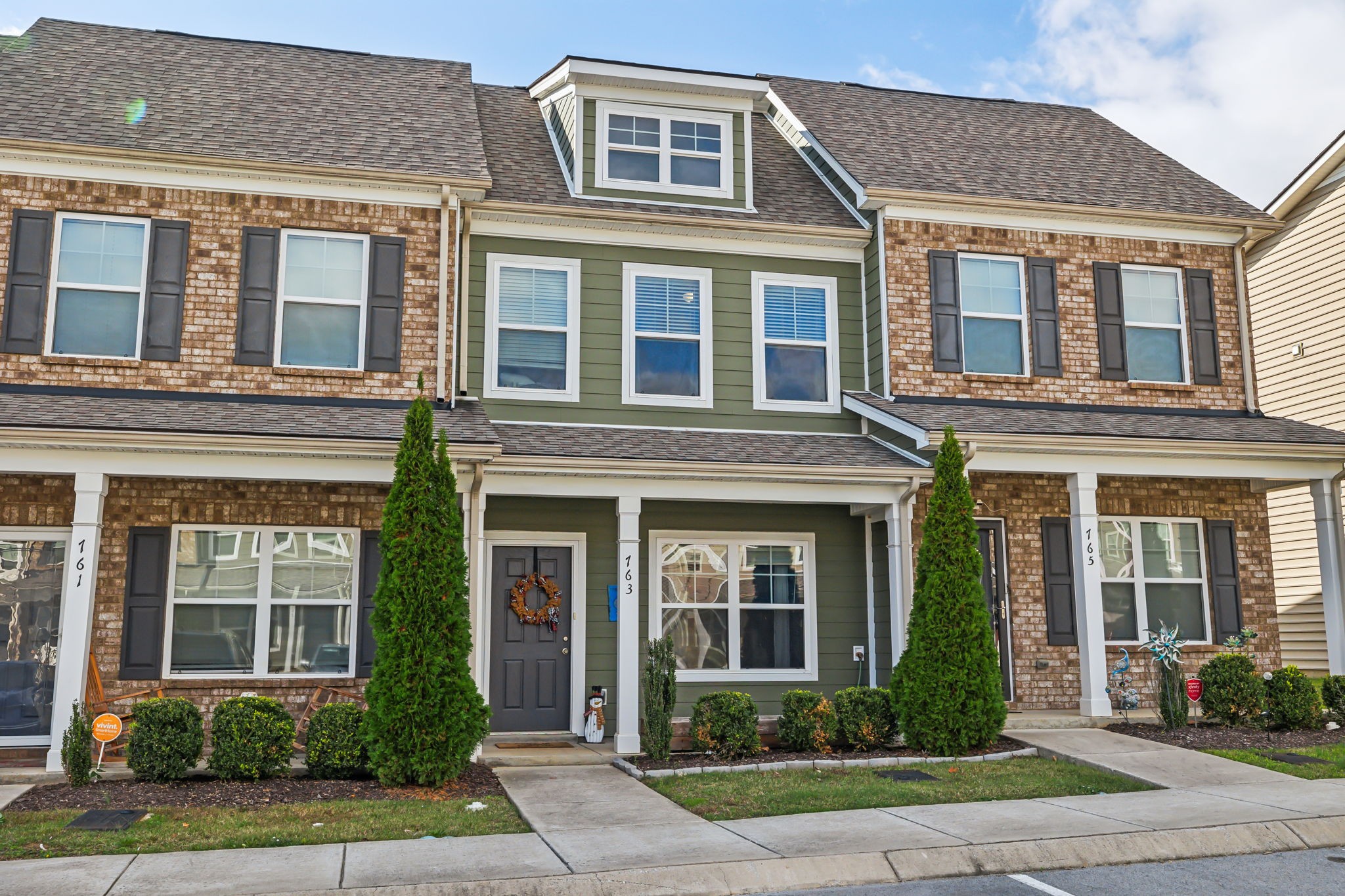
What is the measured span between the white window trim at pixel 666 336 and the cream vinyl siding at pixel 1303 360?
7919 mm

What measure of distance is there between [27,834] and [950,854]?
19.6ft

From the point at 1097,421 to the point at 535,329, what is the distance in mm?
6577

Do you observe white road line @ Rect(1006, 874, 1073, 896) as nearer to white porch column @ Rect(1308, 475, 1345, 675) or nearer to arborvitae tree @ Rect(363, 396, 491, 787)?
arborvitae tree @ Rect(363, 396, 491, 787)

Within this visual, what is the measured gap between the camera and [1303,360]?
17.2 meters

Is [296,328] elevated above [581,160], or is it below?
below

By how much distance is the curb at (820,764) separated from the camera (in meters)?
10.1

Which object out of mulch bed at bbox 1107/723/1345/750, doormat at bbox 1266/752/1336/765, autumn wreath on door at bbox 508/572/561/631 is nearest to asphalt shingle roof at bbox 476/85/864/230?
autumn wreath on door at bbox 508/572/561/631

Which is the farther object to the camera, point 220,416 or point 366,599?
point 366,599

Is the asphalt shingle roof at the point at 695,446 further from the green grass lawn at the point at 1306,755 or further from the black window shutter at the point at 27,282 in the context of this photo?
the black window shutter at the point at 27,282

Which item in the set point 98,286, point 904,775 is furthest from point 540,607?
point 98,286

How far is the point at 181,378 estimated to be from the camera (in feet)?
38.5

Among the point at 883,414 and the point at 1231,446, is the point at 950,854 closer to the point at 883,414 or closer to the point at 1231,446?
the point at 883,414

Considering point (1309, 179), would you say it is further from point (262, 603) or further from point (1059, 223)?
point (262, 603)

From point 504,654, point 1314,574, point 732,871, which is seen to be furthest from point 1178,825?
point 1314,574
